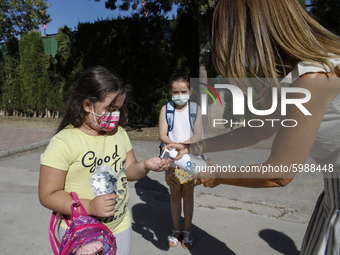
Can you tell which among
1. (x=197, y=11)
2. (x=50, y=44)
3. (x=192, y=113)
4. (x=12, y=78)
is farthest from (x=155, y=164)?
(x=12, y=78)

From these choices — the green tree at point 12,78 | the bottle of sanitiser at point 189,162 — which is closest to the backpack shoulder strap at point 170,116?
the bottle of sanitiser at point 189,162

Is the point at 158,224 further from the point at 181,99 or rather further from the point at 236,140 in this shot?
the point at 236,140

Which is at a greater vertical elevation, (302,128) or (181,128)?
(302,128)

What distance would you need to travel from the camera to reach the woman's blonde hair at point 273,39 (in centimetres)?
116

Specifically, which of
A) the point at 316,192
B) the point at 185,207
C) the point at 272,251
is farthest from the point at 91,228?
the point at 316,192

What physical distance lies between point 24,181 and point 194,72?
20.1 feet

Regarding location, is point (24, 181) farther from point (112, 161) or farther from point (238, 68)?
point (238, 68)

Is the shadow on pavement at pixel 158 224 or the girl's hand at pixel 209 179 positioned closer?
the girl's hand at pixel 209 179

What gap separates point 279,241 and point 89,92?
7.99ft

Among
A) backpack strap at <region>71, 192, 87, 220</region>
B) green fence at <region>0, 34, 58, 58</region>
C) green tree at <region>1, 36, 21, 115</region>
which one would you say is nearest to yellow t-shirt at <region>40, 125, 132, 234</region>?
backpack strap at <region>71, 192, 87, 220</region>

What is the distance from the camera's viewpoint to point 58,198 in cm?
140

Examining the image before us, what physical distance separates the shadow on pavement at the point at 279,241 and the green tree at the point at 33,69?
39.0 feet

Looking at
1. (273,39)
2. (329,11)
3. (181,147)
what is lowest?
(181,147)

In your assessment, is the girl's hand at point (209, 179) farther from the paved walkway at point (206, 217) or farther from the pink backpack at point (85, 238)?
the paved walkway at point (206, 217)
